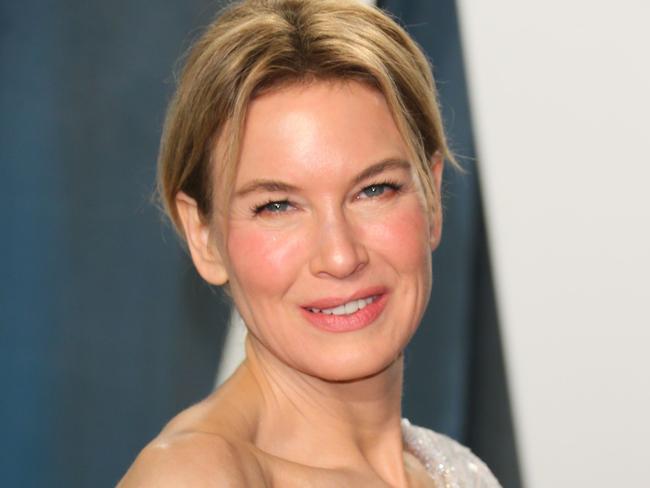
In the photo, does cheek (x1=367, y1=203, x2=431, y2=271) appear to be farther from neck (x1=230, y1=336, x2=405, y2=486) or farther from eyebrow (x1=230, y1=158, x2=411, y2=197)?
neck (x1=230, y1=336, x2=405, y2=486)

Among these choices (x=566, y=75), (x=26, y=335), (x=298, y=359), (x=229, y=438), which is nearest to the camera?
(x=229, y=438)

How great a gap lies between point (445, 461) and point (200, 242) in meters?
0.54

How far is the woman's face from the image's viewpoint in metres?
1.37

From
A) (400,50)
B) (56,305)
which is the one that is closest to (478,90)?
(56,305)

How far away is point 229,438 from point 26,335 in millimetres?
1049

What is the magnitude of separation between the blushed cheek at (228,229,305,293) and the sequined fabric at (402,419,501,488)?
474 millimetres

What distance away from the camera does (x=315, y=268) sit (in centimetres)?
138

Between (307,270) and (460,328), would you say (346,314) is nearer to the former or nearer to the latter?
(307,270)

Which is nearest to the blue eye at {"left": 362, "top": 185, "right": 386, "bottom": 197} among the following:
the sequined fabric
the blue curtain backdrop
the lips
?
the lips

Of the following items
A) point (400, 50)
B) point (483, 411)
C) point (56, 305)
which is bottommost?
point (483, 411)

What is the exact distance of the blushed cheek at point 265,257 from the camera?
139 cm

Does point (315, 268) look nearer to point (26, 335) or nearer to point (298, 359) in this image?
point (298, 359)

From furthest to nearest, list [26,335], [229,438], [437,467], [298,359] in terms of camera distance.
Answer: [26,335] → [437,467] → [298,359] → [229,438]

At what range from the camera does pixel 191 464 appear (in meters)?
1.24
